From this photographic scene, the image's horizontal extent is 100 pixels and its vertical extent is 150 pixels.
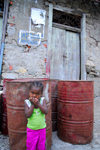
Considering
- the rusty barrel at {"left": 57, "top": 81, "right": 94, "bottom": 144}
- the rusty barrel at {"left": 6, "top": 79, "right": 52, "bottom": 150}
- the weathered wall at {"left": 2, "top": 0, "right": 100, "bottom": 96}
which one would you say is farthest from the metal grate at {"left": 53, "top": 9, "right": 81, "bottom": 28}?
the rusty barrel at {"left": 6, "top": 79, "right": 52, "bottom": 150}

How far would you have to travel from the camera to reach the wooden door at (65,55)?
489 centimetres

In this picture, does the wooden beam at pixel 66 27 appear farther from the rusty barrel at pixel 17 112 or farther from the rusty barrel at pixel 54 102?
the rusty barrel at pixel 17 112

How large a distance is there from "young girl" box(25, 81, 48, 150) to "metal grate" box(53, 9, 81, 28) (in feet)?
13.5

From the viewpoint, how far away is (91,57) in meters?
5.37

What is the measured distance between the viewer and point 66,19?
5.34m

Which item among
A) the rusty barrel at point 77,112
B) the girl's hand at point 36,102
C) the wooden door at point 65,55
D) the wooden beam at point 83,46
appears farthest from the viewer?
the wooden beam at point 83,46

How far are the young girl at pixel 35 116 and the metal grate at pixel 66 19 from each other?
13.5ft

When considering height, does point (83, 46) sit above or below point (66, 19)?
below

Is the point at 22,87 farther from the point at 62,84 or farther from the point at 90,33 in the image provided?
the point at 90,33

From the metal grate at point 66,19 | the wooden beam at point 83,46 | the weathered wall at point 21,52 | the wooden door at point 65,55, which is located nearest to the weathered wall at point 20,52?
the weathered wall at point 21,52

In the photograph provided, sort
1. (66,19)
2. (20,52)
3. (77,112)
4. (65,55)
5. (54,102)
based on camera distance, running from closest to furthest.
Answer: (77,112), (54,102), (20,52), (65,55), (66,19)

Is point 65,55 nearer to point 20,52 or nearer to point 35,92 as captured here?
point 20,52

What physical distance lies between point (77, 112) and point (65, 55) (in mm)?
3053

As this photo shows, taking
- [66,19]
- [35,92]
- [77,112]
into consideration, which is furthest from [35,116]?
[66,19]
